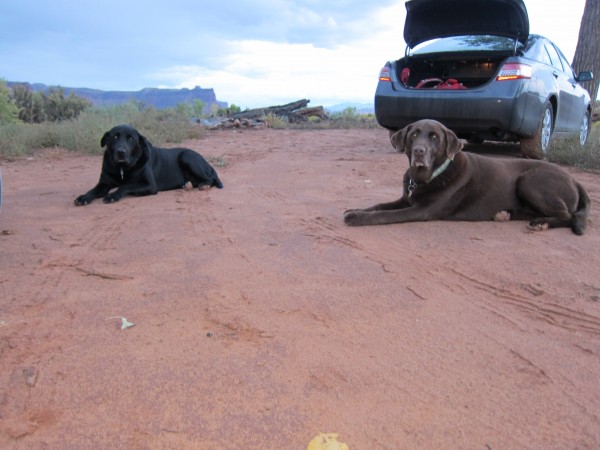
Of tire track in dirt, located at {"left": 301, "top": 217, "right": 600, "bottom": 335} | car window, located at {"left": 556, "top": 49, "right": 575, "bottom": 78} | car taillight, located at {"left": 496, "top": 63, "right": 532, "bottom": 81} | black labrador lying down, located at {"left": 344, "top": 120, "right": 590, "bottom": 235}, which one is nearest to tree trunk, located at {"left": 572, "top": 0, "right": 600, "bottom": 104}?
car window, located at {"left": 556, "top": 49, "right": 575, "bottom": 78}

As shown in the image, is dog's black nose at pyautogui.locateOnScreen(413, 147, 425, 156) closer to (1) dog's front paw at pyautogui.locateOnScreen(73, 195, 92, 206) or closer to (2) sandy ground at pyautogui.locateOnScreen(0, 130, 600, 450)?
(2) sandy ground at pyautogui.locateOnScreen(0, 130, 600, 450)

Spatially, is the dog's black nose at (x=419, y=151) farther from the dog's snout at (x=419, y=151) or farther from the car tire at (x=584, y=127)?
the car tire at (x=584, y=127)

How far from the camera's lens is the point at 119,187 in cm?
580

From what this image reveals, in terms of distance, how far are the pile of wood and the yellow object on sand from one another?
48.5ft

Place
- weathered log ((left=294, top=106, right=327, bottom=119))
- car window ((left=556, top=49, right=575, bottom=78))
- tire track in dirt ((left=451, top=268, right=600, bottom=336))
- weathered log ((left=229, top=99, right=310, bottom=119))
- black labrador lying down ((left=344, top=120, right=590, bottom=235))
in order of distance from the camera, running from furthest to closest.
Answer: weathered log ((left=294, top=106, right=327, bottom=119))
weathered log ((left=229, top=99, right=310, bottom=119))
car window ((left=556, top=49, right=575, bottom=78))
black labrador lying down ((left=344, top=120, right=590, bottom=235))
tire track in dirt ((left=451, top=268, right=600, bottom=336))

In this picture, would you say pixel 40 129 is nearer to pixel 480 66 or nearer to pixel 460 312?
pixel 480 66

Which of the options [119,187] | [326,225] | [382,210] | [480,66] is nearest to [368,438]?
[326,225]

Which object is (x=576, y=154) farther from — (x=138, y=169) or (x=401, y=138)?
(x=138, y=169)

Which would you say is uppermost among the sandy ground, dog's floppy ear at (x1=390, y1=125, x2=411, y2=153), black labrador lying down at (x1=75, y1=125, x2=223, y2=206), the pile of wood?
the pile of wood

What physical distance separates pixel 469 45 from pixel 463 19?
1.30 ft

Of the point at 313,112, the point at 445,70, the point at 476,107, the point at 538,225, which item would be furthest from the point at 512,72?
the point at 313,112

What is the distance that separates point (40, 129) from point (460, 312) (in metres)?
10.5

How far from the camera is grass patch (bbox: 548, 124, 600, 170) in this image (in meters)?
7.37

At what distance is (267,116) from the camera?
17.3 m
